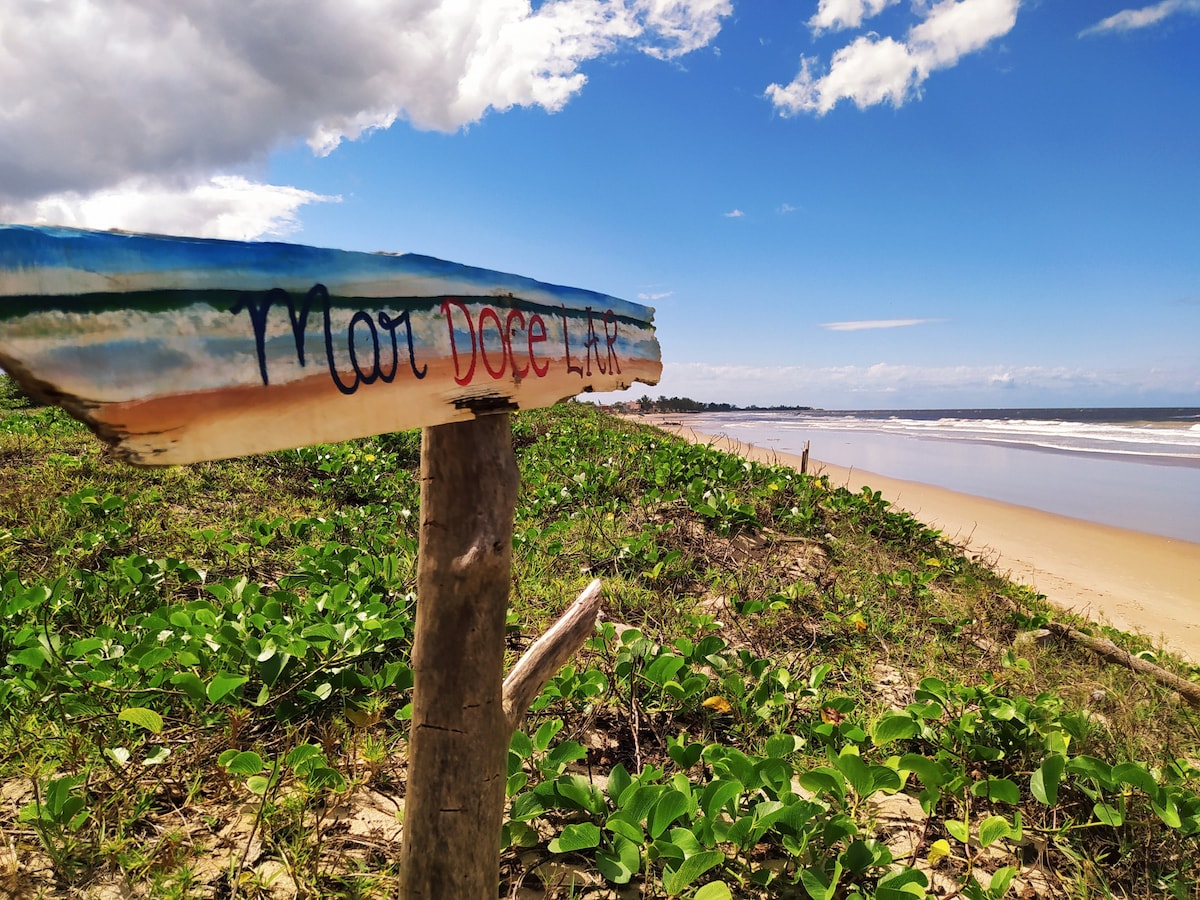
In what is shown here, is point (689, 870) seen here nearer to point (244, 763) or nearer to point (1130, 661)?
point (244, 763)

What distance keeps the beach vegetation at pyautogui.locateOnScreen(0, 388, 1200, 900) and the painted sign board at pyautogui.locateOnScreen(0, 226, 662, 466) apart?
5.05 ft

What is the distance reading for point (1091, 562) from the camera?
30.1 ft

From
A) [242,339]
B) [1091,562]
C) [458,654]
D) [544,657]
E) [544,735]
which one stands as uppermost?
[242,339]

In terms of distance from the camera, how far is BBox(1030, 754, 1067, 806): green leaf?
252 centimetres

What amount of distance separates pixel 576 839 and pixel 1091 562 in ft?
31.7

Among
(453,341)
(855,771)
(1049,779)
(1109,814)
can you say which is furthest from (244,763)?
(1109,814)

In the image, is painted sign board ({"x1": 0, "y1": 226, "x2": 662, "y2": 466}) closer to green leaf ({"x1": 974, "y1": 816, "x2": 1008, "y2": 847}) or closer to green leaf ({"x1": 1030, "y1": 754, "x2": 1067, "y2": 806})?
green leaf ({"x1": 974, "y1": 816, "x2": 1008, "y2": 847})

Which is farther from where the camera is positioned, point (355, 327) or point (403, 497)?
point (403, 497)

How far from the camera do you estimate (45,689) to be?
8.31 ft

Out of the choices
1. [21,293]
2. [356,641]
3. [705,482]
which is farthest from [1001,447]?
[21,293]

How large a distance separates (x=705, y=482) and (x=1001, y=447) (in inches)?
850

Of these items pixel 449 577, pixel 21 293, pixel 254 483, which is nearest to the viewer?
pixel 21 293

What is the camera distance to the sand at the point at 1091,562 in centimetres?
701

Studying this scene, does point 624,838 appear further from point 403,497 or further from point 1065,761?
point 403,497
